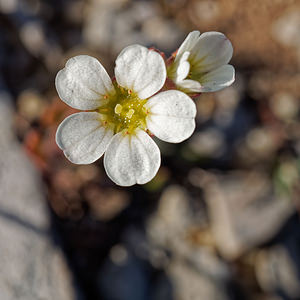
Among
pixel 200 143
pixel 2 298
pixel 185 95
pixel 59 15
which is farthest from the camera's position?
pixel 59 15

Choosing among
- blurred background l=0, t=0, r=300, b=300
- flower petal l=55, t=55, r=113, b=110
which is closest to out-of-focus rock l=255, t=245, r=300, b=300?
blurred background l=0, t=0, r=300, b=300

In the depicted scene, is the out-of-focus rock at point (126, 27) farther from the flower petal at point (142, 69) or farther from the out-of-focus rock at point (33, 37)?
Result: the flower petal at point (142, 69)

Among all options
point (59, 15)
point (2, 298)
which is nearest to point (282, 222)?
point (2, 298)

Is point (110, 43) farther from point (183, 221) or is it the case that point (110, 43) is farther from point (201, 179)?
point (183, 221)

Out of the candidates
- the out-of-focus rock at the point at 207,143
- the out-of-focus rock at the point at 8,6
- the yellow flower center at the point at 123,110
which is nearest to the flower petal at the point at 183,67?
the yellow flower center at the point at 123,110

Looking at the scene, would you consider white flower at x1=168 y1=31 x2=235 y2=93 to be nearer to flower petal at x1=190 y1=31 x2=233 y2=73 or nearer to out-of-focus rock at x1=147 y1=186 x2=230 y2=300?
flower petal at x1=190 y1=31 x2=233 y2=73

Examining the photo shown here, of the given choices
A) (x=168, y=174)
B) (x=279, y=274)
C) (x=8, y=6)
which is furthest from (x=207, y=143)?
(x=8, y=6)
